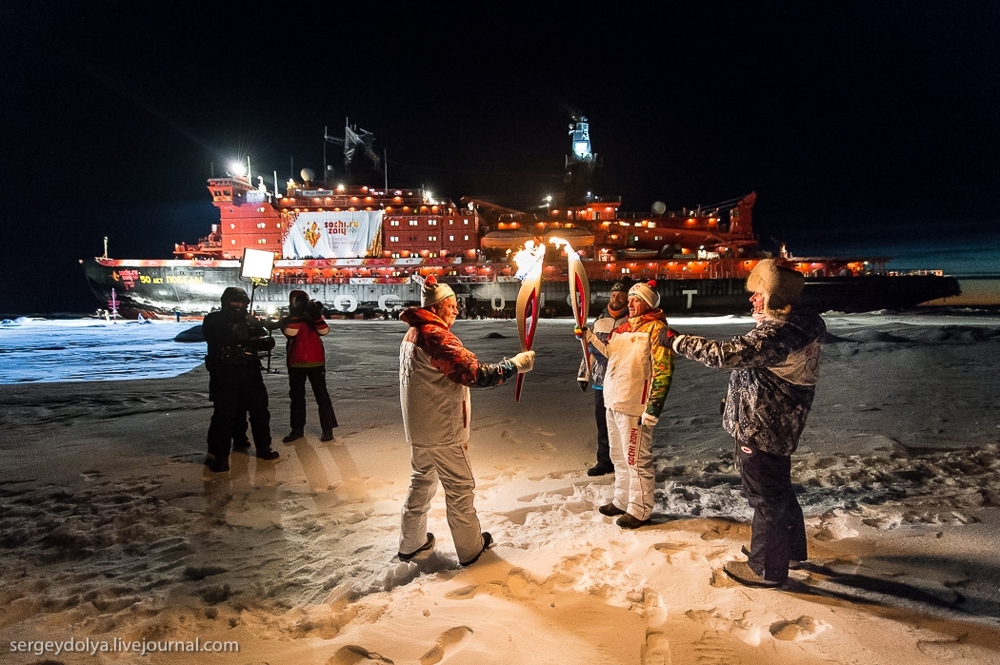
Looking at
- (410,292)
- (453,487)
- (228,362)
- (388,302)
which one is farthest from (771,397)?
(388,302)

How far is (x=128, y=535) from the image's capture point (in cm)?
328

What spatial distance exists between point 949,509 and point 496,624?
130 inches

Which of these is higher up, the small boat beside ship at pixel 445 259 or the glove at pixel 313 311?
the small boat beside ship at pixel 445 259

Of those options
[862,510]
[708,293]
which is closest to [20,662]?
[862,510]

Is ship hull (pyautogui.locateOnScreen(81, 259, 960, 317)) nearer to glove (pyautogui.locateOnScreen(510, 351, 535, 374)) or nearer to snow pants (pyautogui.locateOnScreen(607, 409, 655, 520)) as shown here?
snow pants (pyautogui.locateOnScreen(607, 409, 655, 520))

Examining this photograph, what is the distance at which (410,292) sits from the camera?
1265 inches

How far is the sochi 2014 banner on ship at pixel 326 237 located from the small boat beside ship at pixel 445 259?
8 centimetres

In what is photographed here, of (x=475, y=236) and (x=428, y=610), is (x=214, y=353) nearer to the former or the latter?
(x=428, y=610)

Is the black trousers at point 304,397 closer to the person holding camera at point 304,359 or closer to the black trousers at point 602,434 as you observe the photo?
the person holding camera at point 304,359

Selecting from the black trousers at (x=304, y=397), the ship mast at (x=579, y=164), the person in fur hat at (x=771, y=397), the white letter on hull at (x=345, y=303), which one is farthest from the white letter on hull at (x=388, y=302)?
the person in fur hat at (x=771, y=397)

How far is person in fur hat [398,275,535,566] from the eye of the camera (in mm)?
2576

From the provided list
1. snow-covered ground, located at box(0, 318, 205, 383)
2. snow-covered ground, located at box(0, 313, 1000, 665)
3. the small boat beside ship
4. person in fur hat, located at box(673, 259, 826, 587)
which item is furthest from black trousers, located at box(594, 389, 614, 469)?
the small boat beside ship

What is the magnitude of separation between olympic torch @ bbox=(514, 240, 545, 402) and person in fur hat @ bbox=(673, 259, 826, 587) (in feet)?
4.59

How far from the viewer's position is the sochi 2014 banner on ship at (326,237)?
35.3 m
